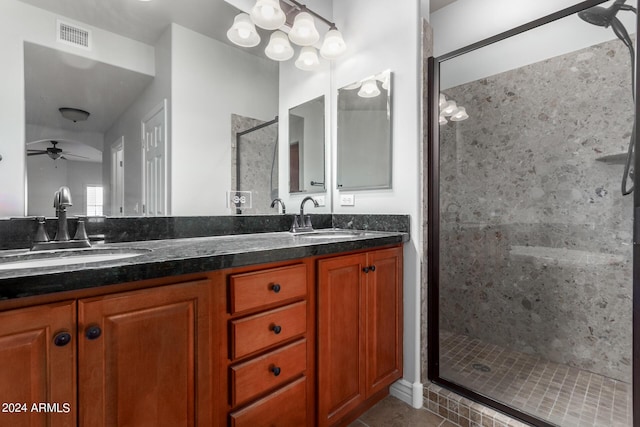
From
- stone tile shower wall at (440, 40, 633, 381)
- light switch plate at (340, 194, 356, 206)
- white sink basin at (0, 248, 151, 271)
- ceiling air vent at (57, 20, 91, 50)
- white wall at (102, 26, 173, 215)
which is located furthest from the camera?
light switch plate at (340, 194, 356, 206)

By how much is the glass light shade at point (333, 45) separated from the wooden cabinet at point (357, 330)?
1326 mm

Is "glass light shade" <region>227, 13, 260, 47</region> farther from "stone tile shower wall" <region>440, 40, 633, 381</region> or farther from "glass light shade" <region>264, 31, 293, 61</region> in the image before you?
"stone tile shower wall" <region>440, 40, 633, 381</region>

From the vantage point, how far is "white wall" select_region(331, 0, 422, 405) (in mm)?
1708

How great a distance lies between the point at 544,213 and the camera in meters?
1.94

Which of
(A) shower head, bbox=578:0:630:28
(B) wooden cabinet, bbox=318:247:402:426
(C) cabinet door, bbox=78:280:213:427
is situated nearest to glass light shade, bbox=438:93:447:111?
(A) shower head, bbox=578:0:630:28

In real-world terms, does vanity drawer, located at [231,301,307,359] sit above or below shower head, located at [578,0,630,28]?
below

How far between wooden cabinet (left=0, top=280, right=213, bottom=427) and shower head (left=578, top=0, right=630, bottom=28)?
2032mm

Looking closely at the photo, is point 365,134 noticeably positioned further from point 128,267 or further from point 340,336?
point 128,267

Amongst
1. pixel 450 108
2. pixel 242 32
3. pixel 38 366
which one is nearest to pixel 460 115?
pixel 450 108

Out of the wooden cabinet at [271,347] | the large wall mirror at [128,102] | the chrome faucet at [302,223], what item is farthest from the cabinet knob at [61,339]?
the chrome faucet at [302,223]

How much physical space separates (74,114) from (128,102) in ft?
0.70

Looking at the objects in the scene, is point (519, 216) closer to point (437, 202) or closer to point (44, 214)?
point (437, 202)

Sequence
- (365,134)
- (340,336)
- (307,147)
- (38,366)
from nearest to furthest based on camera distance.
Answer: (38,366) → (340,336) → (365,134) → (307,147)

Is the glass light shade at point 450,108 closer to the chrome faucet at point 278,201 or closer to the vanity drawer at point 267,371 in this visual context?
the chrome faucet at point 278,201
